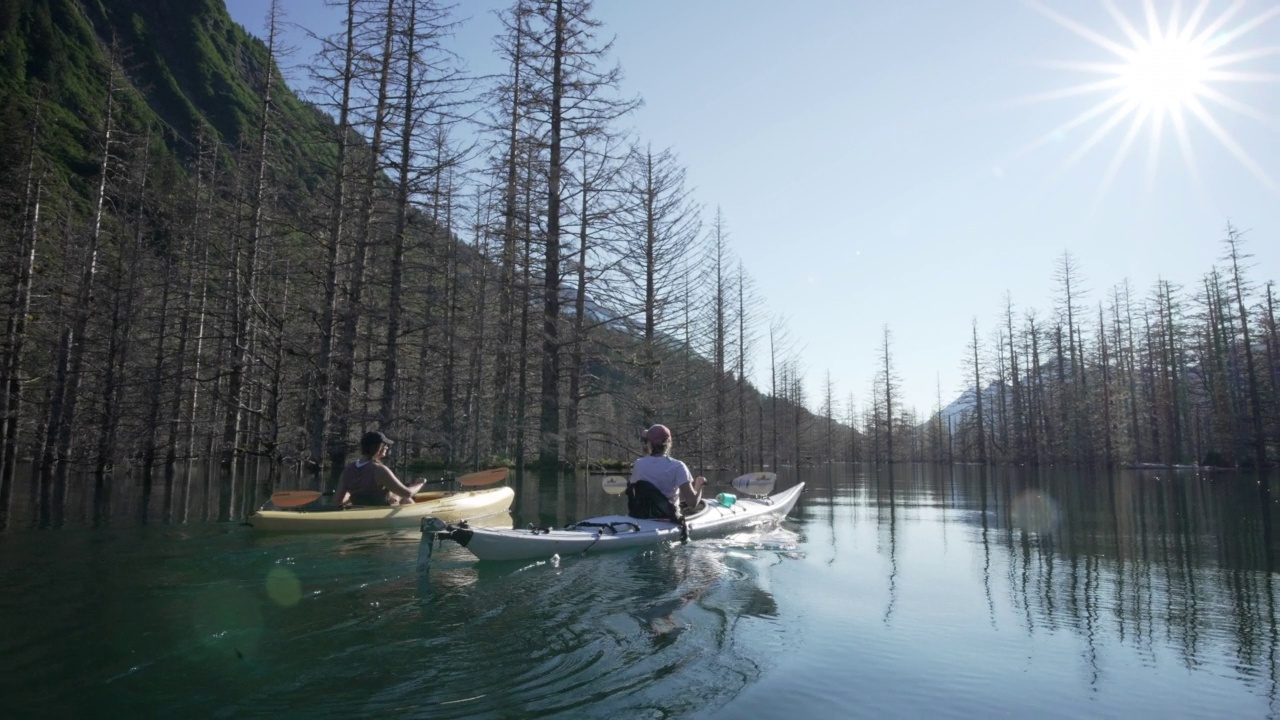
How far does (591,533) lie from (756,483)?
8706mm

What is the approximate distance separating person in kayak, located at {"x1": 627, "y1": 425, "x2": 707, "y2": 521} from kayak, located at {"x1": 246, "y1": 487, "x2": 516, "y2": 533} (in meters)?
2.82

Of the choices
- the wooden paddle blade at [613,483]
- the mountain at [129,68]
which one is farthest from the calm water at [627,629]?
the mountain at [129,68]

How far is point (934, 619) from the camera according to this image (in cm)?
586

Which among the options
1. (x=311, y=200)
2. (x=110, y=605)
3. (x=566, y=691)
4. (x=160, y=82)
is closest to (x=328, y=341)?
(x=311, y=200)

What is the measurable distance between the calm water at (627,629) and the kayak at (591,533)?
20 cm

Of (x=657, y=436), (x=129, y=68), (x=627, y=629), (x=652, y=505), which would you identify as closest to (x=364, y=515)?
(x=652, y=505)

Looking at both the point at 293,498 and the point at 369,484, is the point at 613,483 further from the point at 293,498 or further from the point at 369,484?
the point at 293,498

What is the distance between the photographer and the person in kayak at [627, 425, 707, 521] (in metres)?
9.36

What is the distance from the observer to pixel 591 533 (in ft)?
26.8

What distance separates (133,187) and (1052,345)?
62890 millimetres

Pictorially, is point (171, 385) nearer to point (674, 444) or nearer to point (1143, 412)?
point (674, 444)

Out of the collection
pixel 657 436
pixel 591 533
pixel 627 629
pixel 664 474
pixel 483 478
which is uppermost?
pixel 657 436

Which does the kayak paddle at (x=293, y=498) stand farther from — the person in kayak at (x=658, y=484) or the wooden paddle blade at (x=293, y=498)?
the person in kayak at (x=658, y=484)

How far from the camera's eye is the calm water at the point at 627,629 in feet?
12.6
